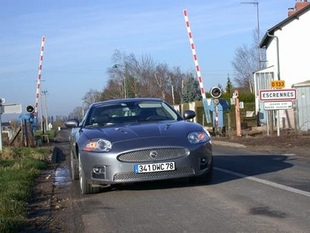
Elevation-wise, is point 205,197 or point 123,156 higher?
point 123,156

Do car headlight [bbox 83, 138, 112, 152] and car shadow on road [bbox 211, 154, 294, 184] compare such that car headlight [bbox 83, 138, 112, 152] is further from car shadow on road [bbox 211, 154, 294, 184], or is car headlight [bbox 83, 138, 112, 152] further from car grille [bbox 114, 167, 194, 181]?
car shadow on road [bbox 211, 154, 294, 184]

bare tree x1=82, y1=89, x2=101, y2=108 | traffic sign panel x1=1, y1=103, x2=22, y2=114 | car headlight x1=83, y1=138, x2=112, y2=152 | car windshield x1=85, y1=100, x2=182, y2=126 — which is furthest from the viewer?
bare tree x1=82, y1=89, x2=101, y2=108

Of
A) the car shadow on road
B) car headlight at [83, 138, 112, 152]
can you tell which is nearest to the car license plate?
car headlight at [83, 138, 112, 152]

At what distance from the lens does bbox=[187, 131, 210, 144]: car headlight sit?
8.31 m

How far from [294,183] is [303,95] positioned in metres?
19.3

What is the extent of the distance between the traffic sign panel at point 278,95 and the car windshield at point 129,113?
45.4 ft

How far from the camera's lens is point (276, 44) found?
121 feet

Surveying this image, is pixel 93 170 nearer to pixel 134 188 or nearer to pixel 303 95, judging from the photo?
pixel 134 188

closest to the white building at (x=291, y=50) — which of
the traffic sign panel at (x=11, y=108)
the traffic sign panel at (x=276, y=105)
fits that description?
the traffic sign panel at (x=276, y=105)

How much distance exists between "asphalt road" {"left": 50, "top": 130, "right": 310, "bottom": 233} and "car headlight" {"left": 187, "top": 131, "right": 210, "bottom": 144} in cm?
75

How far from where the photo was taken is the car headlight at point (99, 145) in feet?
26.7

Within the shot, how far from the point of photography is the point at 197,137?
8.41 metres

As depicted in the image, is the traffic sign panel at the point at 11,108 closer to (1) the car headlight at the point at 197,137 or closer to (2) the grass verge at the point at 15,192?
(2) the grass verge at the point at 15,192

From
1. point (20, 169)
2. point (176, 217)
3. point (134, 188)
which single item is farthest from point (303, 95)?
point (176, 217)
